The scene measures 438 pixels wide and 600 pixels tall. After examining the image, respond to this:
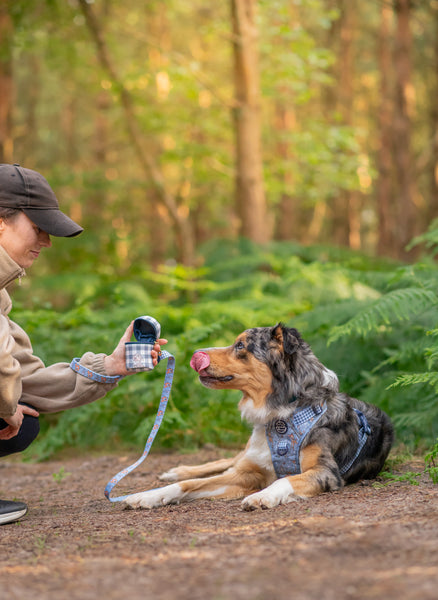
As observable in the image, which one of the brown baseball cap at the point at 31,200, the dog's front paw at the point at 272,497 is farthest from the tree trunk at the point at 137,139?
the dog's front paw at the point at 272,497

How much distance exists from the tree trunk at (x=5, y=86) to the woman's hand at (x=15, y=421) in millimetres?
8723

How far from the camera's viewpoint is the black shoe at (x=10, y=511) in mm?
4489

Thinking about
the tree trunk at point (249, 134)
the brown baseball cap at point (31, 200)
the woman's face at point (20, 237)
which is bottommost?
the woman's face at point (20, 237)

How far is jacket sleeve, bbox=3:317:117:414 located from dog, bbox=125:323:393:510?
0.83 m

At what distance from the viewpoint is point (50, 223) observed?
169 inches

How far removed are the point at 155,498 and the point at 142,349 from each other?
1268 mm

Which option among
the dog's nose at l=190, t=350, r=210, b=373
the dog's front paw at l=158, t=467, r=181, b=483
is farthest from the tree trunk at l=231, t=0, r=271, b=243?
the dog's nose at l=190, t=350, r=210, b=373

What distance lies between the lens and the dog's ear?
5.02 meters

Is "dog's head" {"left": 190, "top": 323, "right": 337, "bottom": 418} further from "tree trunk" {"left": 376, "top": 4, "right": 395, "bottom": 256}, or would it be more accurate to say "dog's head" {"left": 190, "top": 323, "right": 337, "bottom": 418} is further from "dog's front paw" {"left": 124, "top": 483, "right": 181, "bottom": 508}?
"tree trunk" {"left": 376, "top": 4, "right": 395, "bottom": 256}

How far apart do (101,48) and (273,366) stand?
1084cm

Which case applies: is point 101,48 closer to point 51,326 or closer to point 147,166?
point 147,166

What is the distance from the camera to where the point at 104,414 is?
7.51 m

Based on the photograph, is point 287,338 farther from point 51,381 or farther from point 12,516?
point 12,516

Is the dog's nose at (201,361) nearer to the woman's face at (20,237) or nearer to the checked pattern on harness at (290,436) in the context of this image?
the checked pattern on harness at (290,436)
